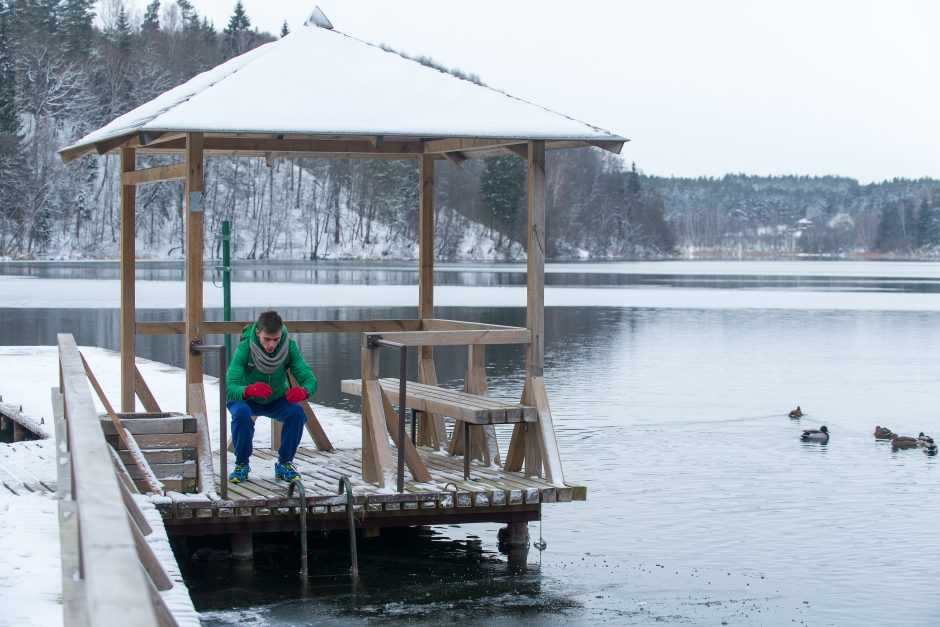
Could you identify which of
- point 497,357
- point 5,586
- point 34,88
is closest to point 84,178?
point 34,88

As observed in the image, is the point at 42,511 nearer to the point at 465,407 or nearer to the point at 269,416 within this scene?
the point at 269,416

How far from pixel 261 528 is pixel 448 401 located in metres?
1.76

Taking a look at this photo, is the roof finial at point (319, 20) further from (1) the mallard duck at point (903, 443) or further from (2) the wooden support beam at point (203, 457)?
(1) the mallard duck at point (903, 443)

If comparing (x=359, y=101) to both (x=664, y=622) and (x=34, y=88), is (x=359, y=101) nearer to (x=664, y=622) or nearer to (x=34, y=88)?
(x=664, y=622)

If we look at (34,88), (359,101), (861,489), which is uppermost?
(34,88)

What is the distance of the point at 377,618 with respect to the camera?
830 centimetres

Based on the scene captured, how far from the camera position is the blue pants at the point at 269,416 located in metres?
9.48

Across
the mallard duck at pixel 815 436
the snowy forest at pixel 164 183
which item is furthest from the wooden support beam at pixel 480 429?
the snowy forest at pixel 164 183

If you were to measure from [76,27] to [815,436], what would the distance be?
3597 inches

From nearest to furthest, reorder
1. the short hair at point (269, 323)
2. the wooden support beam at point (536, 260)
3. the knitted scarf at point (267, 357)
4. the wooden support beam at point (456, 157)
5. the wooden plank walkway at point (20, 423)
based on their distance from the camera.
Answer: the short hair at point (269, 323), the knitted scarf at point (267, 357), the wooden support beam at point (536, 260), the wooden support beam at point (456, 157), the wooden plank walkway at point (20, 423)

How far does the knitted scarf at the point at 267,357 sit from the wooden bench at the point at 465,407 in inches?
27.8

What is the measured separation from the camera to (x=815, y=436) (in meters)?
16.8

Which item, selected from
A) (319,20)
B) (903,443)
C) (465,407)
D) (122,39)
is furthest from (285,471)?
(122,39)

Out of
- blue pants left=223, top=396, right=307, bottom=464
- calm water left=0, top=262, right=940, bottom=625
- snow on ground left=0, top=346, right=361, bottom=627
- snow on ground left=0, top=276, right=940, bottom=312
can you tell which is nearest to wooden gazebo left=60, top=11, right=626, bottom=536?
blue pants left=223, top=396, right=307, bottom=464
